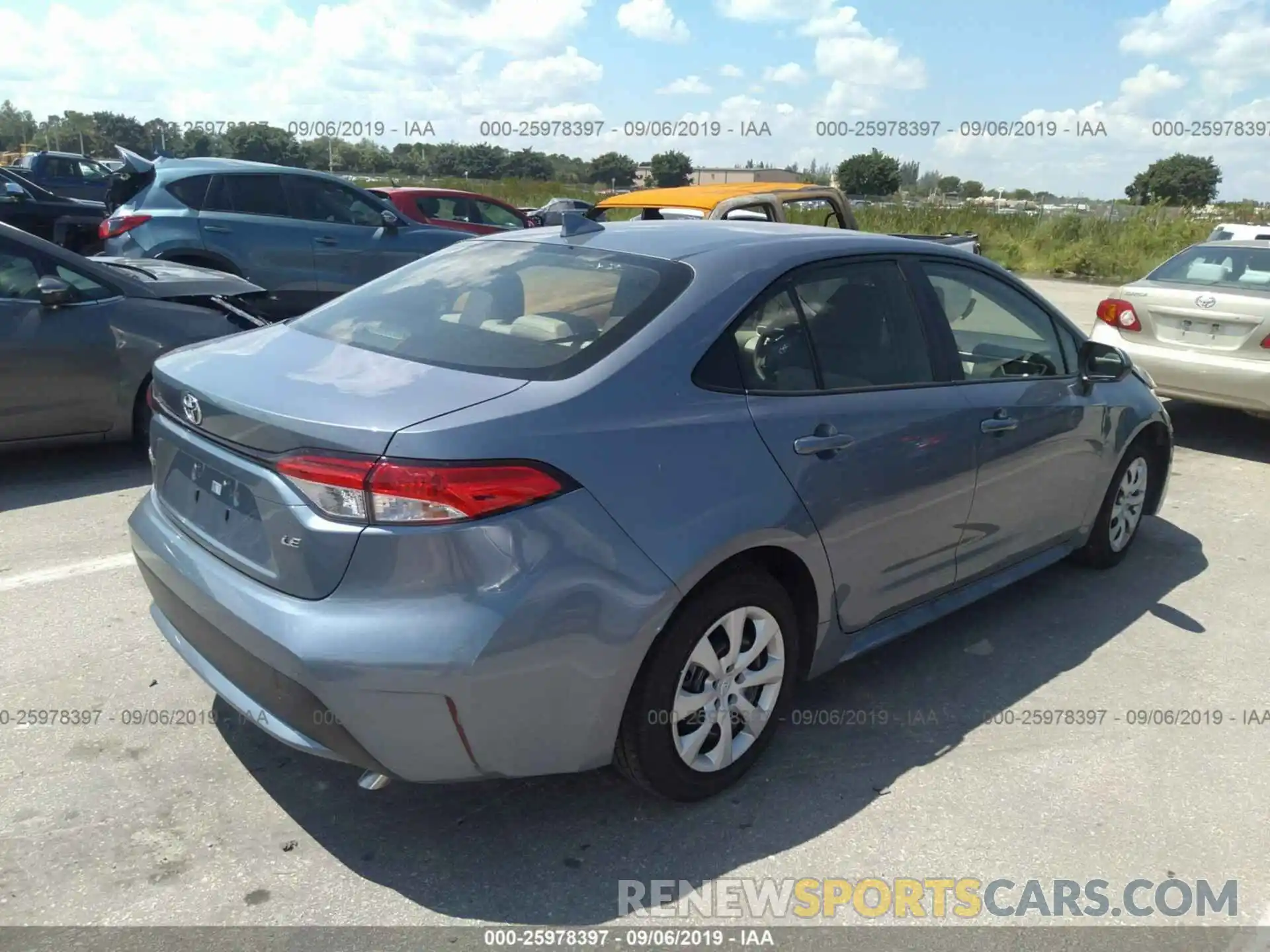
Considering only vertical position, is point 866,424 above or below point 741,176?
below

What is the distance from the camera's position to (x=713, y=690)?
297 cm

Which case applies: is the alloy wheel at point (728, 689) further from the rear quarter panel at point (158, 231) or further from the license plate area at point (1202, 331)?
the rear quarter panel at point (158, 231)

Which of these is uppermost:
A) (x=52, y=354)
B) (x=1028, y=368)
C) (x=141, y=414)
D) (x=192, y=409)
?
(x=1028, y=368)

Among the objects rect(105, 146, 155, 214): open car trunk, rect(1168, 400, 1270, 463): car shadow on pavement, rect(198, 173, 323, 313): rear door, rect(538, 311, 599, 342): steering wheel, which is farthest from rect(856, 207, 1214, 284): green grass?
rect(538, 311, 599, 342): steering wheel

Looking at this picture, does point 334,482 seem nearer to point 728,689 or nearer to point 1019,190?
point 728,689

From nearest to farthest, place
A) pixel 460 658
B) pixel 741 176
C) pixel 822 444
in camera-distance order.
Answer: pixel 460 658 < pixel 822 444 < pixel 741 176

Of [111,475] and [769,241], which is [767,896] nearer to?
[769,241]

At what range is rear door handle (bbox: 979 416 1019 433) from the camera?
3.81 m

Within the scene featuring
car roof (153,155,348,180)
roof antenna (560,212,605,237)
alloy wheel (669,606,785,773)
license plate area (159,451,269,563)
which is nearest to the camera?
license plate area (159,451,269,563)

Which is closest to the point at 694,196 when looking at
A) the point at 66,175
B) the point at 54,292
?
the point at 54,292

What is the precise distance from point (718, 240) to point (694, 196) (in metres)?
5.82

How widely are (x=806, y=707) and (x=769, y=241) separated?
5.32 ft

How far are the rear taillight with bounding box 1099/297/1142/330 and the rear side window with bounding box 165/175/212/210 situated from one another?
770cm

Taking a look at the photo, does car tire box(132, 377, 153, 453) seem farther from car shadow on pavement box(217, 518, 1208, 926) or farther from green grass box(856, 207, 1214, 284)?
green grass box(856, 207, 1214, 284)
